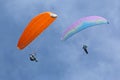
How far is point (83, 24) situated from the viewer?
7838cm

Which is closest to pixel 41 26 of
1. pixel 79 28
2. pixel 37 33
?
pixel 37 33

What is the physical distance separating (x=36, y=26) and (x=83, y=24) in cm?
725

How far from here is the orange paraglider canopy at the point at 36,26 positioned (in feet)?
249

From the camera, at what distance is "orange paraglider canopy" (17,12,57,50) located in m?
75.8

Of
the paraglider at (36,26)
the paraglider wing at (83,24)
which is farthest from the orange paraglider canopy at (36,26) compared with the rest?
the paraglider wing at (83,24)

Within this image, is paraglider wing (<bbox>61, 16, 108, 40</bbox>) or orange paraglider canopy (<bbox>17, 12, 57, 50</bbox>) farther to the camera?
paraglider wing (<bbox>61, 16, 108, 40</bbox>)

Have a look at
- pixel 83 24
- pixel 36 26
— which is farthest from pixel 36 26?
pixel 83 24

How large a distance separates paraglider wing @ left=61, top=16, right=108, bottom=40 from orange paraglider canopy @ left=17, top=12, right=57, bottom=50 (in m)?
3.62

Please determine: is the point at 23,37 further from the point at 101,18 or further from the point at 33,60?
the point at 101,18

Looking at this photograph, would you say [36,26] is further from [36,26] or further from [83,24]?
[83,24]

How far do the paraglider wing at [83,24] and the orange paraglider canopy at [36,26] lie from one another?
3.62 meters

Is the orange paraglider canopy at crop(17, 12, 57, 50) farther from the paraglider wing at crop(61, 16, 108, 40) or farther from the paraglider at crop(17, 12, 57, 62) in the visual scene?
the paraglider wing at crop(61, 16, 108, 40)

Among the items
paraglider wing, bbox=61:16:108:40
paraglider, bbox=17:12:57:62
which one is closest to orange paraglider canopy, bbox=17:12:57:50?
paraglider, bbox=17:12:57:62

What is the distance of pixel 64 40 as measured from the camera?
7806 cm
